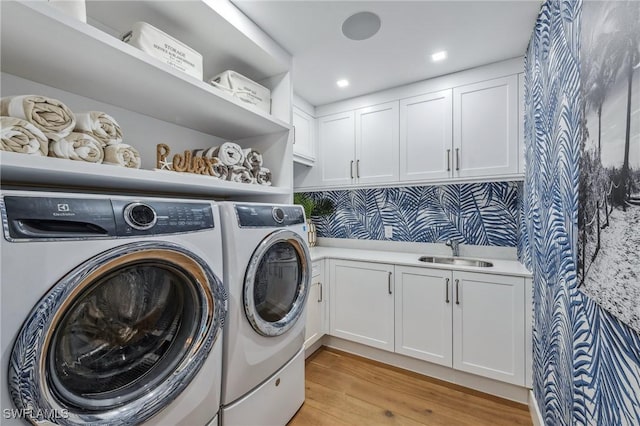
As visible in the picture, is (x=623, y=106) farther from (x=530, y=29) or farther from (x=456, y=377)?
(x=456, y=377)

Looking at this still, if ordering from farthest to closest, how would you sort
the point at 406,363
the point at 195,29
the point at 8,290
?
the point at 406,363 < the point at 195,29 < the point at 8,290

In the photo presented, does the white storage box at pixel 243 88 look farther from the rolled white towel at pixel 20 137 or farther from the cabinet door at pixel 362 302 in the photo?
the cabinet door at pixel 362 302

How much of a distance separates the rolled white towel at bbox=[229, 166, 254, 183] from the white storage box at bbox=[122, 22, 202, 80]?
1.65 feet

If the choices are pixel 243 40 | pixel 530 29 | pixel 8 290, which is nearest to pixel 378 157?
pixel 530 29

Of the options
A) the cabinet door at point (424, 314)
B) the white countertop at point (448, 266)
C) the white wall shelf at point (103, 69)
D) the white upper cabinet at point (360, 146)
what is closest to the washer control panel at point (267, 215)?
the white wall shelf at point (103, 69)

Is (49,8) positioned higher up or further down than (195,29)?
further down

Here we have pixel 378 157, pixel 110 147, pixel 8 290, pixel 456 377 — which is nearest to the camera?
pixel 8 290

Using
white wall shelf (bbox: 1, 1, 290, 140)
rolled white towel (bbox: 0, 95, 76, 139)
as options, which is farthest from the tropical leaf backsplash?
rolled white towel (bbox: 0, 95, 76, 139)

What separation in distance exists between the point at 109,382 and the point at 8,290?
45cm

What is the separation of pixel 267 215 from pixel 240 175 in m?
0.45

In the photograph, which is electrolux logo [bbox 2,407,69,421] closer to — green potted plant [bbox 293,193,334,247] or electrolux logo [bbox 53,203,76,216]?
electrolux logo [bbox 53,203,76,216]

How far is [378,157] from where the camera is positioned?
2.50 m

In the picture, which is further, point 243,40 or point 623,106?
point 243,40

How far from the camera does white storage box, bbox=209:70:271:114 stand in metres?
1.55
